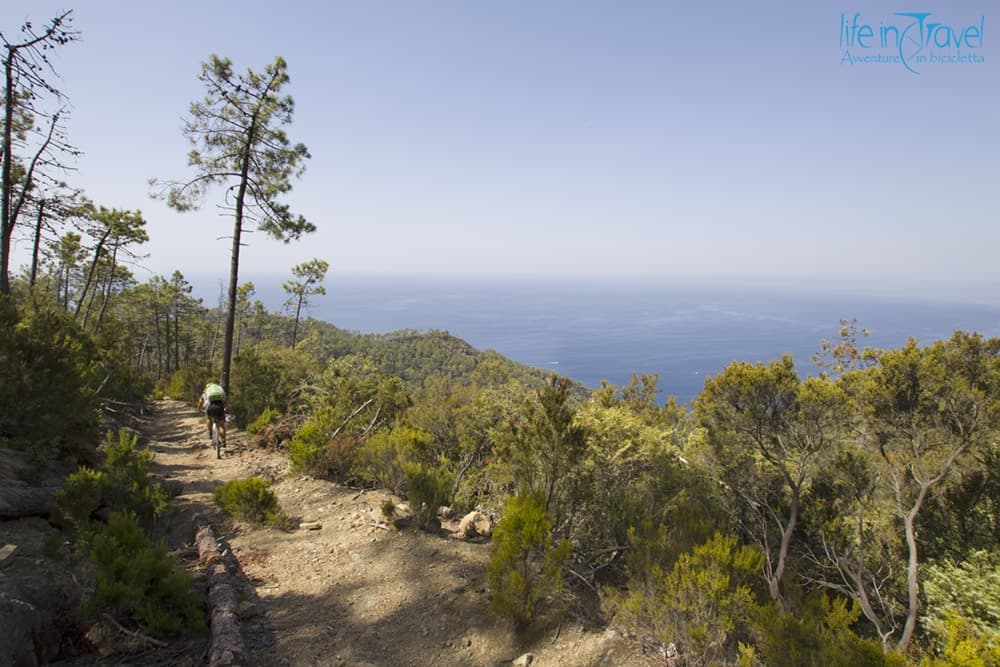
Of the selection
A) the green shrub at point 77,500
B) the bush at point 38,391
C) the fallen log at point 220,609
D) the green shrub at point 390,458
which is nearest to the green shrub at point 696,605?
the fallen log at point 220,609

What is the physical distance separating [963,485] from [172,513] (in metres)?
12.2

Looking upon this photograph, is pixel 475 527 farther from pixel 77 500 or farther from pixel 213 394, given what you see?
pixel 213 394

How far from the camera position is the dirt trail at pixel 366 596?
365cm

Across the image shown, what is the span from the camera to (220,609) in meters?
3.57

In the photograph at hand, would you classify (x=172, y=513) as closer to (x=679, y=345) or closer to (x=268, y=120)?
(x=268, y=120)

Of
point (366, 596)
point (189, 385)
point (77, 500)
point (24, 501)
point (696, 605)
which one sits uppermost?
point (77, 500)

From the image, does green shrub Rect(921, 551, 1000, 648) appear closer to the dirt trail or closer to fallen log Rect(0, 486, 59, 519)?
the dirt trail

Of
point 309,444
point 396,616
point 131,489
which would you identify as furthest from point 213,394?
point 396,616

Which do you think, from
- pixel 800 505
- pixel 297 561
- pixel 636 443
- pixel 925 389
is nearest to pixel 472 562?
pixel 297 561

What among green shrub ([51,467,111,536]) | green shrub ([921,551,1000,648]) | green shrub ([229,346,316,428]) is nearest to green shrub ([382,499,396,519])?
green shrub ([51,467,111,536])

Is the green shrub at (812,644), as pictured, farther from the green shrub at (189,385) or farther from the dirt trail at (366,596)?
the green shrub at (189,385)

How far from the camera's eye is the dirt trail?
3.65 m

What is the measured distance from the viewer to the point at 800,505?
823cm

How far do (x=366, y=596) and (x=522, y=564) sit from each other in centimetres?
183
